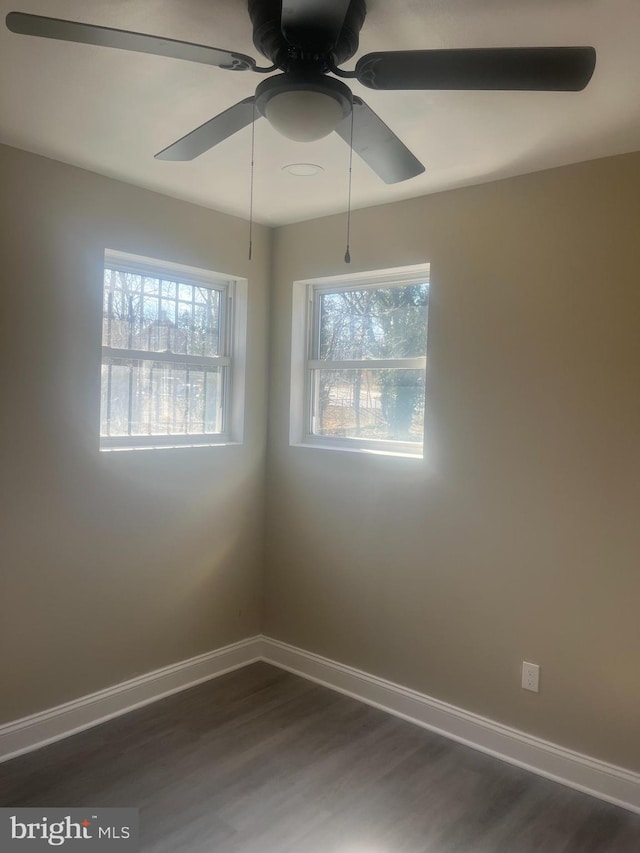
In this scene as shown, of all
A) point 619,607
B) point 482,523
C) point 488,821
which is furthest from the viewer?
point 482,523

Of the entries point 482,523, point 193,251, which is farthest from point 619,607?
point 193,251

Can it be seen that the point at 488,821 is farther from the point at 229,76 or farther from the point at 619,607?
the point at 229,76

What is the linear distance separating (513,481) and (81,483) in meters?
1.90

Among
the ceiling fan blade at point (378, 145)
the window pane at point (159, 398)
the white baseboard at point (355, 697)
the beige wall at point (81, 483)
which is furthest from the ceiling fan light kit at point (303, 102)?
the white baseboard at point (355, 697)

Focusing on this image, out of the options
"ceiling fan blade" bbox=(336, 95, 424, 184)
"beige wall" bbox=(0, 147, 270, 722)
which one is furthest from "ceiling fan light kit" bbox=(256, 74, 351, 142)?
"beige wall" bbox=(0, 147, 270, 722)

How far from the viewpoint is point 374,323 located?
3242mm

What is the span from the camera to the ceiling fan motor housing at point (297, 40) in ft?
4.67

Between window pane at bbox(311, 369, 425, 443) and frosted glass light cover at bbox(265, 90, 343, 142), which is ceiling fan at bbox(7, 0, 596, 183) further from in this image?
window pane at bbox(311, 369, 425, 443)

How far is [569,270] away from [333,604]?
6.62ft

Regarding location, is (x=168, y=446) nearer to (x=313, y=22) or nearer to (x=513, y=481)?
(x=513, y=481)

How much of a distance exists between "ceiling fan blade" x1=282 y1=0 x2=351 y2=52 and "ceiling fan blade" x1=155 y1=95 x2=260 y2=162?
221 millimetres

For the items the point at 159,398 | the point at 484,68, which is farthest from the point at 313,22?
the point at 159,398

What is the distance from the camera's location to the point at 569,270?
244cm

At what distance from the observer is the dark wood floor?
209 cm
